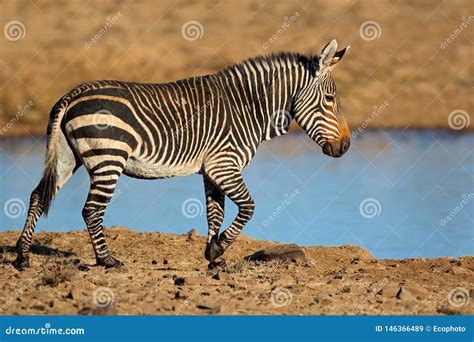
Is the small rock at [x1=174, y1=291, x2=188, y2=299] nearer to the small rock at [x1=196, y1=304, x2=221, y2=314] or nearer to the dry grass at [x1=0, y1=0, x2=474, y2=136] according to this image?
the small rock at [x1=196, y1=304, x2=221, y2=314]

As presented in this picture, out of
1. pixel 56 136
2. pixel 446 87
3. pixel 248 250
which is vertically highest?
pixel 446 87

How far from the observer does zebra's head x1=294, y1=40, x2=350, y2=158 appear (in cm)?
1214

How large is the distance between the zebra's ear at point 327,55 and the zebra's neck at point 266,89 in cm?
22

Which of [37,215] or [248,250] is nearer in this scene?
[37,215]

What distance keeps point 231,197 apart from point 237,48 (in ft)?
76.1

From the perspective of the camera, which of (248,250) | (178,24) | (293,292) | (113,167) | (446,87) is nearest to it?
(293,292)

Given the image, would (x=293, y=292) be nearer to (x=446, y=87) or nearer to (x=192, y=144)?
(x=192, y=144)

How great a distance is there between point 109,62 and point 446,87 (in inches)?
438

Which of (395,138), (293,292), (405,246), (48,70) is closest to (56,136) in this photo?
(293,292)

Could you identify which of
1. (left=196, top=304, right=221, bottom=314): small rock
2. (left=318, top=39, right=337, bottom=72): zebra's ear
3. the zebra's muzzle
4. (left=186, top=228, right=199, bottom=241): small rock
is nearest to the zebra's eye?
(left=318, top=39, right=337, bottom=72): zebra's ear

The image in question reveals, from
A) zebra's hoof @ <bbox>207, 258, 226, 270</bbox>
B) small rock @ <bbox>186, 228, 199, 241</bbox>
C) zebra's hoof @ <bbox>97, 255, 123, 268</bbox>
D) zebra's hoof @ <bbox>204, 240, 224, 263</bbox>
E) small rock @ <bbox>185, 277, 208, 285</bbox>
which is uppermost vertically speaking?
small rock @ <bbox>186, 228, 199, 241</bbox>

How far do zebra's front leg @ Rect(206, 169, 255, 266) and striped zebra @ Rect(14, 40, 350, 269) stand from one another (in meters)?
0.01

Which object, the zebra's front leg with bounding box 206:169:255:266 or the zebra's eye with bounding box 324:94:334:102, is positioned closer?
the zebra's front leg with bounding box 206:169:255:266

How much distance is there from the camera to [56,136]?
37.1 feet
